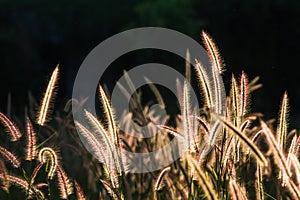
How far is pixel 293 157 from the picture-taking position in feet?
6.86

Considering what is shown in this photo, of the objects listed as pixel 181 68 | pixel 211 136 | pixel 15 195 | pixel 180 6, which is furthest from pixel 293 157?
pixel 180 6

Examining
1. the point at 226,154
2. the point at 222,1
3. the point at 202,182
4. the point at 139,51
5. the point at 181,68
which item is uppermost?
the point at 222,1

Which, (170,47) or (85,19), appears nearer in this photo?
(170,47)

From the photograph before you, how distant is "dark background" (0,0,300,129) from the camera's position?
33.8 feet

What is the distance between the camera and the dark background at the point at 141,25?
10289mm

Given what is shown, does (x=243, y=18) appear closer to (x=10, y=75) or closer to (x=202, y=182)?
Result: (x=10, y=75)

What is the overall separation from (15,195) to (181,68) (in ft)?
22.0

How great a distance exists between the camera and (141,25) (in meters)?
11.3

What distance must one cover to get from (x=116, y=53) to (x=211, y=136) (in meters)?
8.76

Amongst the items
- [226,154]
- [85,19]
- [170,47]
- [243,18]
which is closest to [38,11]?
[85,19]

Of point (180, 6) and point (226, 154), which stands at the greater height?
point (180, 6)

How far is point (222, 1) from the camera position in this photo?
1127 centimetres

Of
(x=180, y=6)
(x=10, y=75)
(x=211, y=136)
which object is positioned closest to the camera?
(x=211, y=136)

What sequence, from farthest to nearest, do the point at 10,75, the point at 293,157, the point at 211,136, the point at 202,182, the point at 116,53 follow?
the point at 116,53
the point at 10,75
the point at 211,136
the point at 293,157
the point at 202,182
